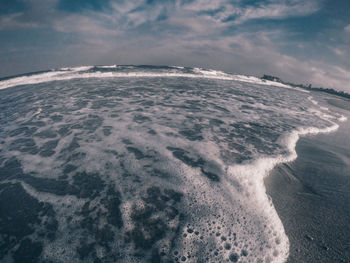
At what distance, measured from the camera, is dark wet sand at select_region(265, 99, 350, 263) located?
2.15 meters

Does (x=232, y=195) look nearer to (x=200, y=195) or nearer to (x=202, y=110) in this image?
(x=200, y=195)

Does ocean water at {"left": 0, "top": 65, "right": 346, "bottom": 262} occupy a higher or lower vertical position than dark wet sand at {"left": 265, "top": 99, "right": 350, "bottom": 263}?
lower

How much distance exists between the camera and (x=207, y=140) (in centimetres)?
480

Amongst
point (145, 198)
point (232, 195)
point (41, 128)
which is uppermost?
point (232, 195)

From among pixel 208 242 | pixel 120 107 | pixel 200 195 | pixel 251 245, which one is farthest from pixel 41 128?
pixel 251 245

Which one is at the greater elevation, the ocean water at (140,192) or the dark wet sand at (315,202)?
the dark wet sand at (315,202)

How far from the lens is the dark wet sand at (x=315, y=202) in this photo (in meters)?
2.15

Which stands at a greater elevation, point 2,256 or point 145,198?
point 145,198

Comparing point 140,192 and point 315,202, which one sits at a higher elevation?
point 315,202

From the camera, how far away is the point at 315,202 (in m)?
2.88

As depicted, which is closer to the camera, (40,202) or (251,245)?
(251,245)

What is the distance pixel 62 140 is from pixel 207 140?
4.06 m

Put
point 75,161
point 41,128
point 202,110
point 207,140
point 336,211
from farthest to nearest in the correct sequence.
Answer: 1. point 202,110
2. point 41,128
3. point 207,140
4. point 75,161
5. point 336,211

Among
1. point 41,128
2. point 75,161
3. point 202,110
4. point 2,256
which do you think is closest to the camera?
point 2,256
